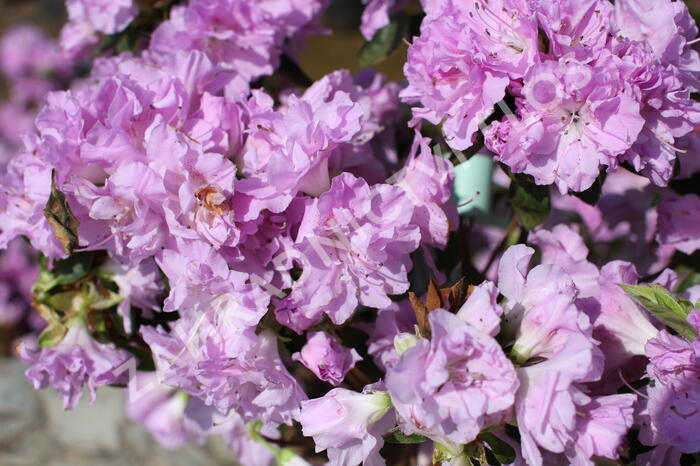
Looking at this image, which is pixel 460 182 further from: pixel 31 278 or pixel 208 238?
pixel 31 278

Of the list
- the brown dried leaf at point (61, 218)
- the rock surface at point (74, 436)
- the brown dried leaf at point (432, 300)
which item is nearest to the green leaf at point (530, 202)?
the brown dried leaf at point (432, 300)

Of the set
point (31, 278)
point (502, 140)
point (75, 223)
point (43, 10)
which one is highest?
point (502, 140)

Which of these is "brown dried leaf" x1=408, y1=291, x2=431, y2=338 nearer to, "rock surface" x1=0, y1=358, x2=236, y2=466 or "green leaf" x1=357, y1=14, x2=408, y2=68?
"green leaf" x1=357, y1=14, x2=408, y2=68

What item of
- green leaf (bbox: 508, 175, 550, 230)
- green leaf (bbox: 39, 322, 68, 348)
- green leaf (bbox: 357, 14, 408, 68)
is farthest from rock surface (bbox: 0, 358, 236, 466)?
green leaf (bbox: 508, 175, 550, 230)

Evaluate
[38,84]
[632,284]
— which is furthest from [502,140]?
[38,84]

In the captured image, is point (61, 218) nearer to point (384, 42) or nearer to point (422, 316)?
point (422, 316)

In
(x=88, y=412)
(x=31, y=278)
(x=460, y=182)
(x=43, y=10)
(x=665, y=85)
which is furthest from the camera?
(x=43, y=10)

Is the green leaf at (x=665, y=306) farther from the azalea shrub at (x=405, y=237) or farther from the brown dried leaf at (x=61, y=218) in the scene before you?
the brown dried leaf at (x=61, y=218)

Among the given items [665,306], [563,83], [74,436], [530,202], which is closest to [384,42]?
[530,202]
